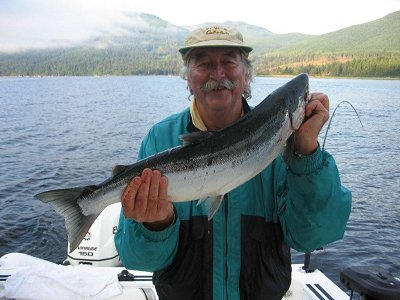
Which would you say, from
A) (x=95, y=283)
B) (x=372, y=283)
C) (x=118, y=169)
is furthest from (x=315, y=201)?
(x=95, y=283)

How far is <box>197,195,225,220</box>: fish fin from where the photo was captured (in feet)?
10.5

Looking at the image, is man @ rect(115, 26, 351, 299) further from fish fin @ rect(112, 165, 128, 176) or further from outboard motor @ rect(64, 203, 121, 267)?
outboard motor @ rect(64, 203, 121, 267)

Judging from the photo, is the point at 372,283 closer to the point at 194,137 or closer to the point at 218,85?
the point at 194,137

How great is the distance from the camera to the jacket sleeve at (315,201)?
316 cm

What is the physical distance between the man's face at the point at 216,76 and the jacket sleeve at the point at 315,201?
834mm

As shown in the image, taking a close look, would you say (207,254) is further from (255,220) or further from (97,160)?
(97,160)

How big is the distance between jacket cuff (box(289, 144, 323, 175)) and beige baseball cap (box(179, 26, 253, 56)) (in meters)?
1.17

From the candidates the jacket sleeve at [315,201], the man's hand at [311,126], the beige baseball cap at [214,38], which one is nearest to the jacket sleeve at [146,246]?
the jacket sleeve at [315,201]

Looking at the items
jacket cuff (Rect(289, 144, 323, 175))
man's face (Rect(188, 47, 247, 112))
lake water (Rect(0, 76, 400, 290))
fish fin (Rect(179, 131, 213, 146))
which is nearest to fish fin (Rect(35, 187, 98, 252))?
fish fin (Rect(179, 131, 213, 146))

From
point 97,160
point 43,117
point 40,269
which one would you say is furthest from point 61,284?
point 43,117

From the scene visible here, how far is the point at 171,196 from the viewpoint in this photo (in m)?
3.29

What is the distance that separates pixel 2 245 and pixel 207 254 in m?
10.6

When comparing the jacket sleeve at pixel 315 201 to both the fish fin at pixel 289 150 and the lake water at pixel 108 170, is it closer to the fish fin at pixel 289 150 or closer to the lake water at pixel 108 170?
the fish fin at pixel 289 150

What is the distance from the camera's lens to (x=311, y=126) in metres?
3.17
